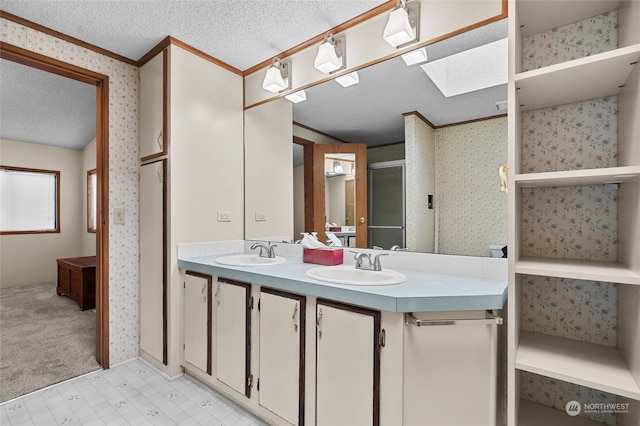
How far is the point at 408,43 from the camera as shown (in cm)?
176

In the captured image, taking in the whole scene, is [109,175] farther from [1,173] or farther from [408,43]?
[1,173]

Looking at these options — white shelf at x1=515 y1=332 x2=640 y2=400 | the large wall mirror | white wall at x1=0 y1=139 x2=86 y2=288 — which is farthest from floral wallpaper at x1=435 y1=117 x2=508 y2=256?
white wall at x1=0 y1=139 x2=86 y2=288

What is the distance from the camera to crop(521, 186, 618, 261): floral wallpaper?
1263 mm

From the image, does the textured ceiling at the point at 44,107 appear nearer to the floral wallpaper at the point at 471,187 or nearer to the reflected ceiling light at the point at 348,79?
the reflected ceiling light at the point at 348,79

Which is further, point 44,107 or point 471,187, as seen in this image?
point 44,107

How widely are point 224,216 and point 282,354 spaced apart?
131cm

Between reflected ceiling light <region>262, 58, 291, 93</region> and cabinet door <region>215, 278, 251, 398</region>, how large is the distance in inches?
56.6

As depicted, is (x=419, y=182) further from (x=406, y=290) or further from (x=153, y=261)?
(x=153, y=261)

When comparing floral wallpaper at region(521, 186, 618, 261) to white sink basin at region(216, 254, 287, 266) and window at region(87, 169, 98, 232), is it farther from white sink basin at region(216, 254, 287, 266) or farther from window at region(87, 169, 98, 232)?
window at region(87, 169, 98, 232)

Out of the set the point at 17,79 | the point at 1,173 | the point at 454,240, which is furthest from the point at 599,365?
the point at 1,173

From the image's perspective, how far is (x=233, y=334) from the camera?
1.89 metres

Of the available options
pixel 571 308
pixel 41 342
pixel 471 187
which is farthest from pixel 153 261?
pixel 571 308

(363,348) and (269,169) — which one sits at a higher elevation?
(269,169)

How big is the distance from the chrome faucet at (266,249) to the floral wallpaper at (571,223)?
1.58 meters
